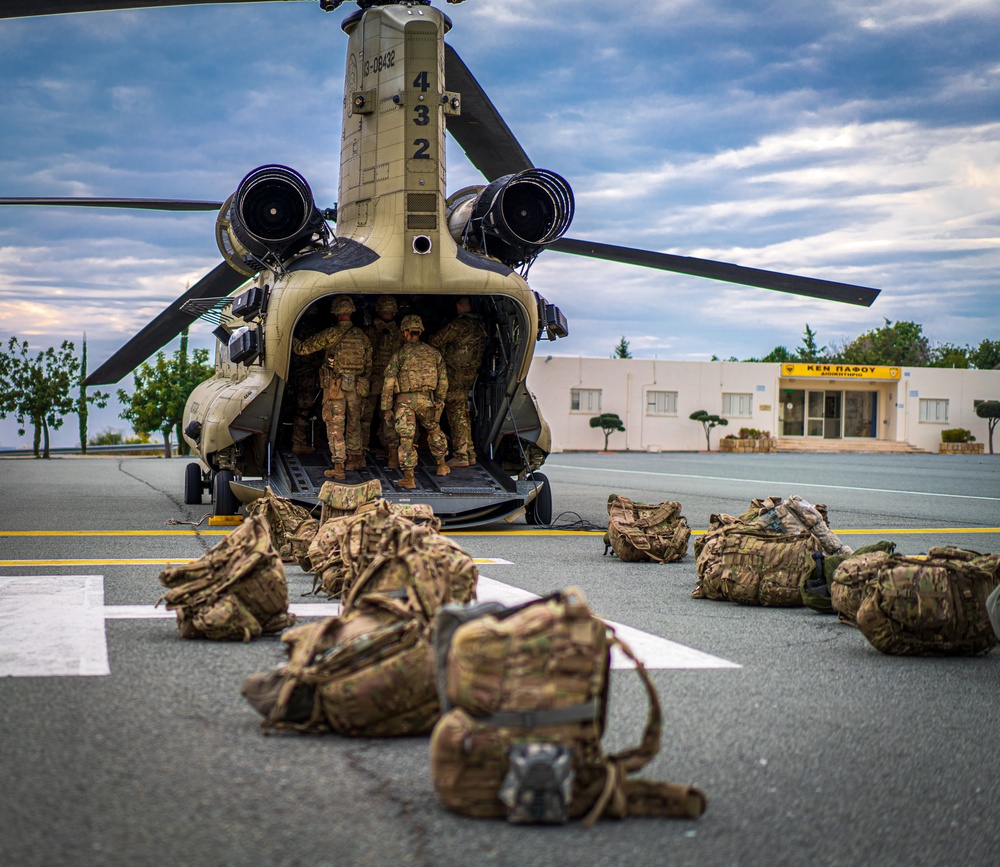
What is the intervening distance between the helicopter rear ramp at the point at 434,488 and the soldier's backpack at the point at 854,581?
5451mm

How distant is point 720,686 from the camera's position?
4.56 m

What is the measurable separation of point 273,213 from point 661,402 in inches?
1592

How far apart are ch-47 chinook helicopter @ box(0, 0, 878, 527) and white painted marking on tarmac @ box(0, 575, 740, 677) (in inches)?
147

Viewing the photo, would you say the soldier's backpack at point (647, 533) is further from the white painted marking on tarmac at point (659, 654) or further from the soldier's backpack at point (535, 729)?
the soldier's backpack at point (535, 729)

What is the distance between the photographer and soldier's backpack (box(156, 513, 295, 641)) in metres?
5.25

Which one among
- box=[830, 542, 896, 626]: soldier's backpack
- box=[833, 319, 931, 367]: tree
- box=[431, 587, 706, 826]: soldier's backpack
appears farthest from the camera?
box=[833, 319, 931, 367]: tree

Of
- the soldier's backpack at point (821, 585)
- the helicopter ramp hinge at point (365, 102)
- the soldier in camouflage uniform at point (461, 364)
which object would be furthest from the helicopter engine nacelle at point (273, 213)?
the soldier's backpack at point (821, 585)

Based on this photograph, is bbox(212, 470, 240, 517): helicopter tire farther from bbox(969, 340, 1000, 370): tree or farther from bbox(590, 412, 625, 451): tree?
bbox(969, 340, 1000, 370): tree

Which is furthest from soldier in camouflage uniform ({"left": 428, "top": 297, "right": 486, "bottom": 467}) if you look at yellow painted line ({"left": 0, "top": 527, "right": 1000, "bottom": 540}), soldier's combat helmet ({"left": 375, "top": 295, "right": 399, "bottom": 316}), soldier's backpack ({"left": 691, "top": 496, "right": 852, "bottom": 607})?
soldier's backpack ({"left": 691, "top": 496, "right": 852, "bottom": 607})

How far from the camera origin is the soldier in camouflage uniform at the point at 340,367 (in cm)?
1121

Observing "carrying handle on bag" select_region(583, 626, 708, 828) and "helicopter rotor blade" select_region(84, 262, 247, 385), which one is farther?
"helicopter rotor blade" select_region(84, 262, 247, 385)

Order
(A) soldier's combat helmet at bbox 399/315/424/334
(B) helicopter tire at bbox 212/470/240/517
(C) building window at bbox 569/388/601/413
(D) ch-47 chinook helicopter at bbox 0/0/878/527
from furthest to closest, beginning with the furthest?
(C) building window at bbox 569/388/601/413, (A) soldier's combat helmet at bbox 399/315/424/334, (B) helicopter tire at bbox 212/470/240/517, (D) ch-47 chinook helicopter at bbox 0/0/878/527

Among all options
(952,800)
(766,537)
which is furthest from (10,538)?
(952,800)

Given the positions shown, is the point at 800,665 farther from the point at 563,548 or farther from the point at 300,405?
the point at 300,405
